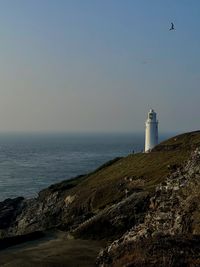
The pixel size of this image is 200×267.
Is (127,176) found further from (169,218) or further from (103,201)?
(169,218)

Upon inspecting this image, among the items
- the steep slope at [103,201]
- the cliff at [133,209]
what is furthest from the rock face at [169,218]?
the steep slope at [103,201]

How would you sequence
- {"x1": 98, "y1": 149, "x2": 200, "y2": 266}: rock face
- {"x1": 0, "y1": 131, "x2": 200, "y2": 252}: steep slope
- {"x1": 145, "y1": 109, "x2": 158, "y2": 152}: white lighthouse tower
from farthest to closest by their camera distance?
{"x1": 145, "y1": 109, "x2": 158, "y2": 152}: white lighthouse tower
{"x1": 0, "y1": 131, "x2": 200, "y2": 252}: steep slope
{"x1": 98, "y1": 149, "x2": 200, "y2": 266}: rock face

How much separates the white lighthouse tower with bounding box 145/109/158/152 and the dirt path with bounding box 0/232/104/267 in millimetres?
68406

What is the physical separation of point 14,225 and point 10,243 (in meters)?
33.3

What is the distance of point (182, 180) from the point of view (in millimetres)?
43500

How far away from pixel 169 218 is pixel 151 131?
7536 cm

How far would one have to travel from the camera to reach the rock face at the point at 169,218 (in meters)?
30.9

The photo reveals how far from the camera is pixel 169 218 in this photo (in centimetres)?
3872

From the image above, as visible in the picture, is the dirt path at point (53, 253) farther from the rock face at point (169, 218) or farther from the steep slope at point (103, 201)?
the rock face at point (169, 218)

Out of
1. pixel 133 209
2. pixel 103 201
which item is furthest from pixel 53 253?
pixel 103 201

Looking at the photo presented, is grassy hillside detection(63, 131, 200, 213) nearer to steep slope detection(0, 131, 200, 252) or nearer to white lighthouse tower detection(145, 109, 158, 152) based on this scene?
steep slope detection(0, 131, 200, 252)

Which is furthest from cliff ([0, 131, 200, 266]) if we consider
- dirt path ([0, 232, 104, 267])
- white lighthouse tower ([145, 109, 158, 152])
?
white lighthouse tower ([145, 109, 158, 152])

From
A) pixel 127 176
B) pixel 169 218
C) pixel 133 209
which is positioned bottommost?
pixel 133 209

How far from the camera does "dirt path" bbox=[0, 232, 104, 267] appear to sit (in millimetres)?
35750
